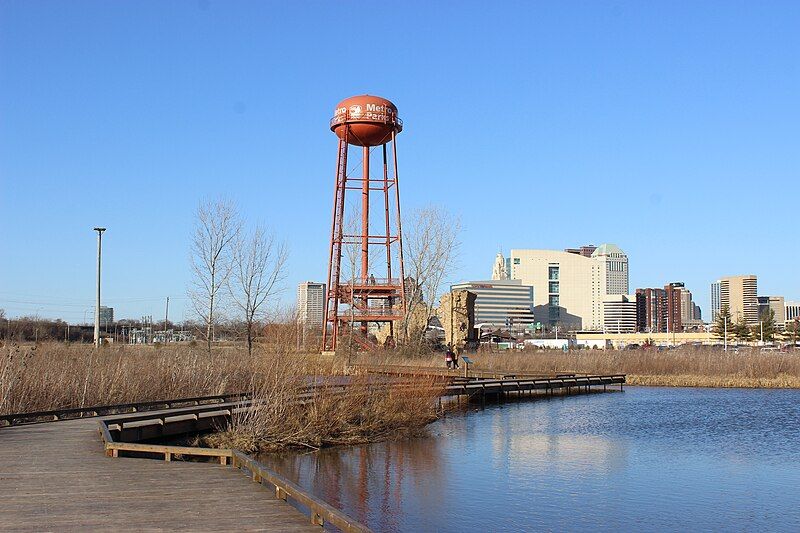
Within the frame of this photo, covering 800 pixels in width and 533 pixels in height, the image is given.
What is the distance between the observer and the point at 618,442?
22.7m

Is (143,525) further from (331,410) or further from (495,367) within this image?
(495,367)

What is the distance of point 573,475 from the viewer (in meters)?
17.7

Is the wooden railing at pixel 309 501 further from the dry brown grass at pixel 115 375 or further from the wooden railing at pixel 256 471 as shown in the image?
the dry brown grass at pixel 115 375

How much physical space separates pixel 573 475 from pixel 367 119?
37139mm

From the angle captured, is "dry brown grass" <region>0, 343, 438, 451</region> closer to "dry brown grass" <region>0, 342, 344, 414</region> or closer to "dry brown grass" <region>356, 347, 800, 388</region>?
"dry brown grass" <region>0, 342, 344, 414</region>

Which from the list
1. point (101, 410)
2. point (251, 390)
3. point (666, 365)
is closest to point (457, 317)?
point (666, 365)

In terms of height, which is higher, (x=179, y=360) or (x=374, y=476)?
(x=179, y=360)

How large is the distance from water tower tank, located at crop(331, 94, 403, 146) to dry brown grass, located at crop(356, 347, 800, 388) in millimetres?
14549

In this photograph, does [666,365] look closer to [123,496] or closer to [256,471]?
[256,471]

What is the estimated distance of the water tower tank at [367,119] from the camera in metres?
51.9

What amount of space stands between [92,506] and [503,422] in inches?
745

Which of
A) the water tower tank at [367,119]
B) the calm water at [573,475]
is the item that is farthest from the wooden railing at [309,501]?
the water tower tank at [367,119]

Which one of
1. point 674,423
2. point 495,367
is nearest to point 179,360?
point 674,423

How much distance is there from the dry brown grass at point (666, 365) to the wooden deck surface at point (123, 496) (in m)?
27.1
